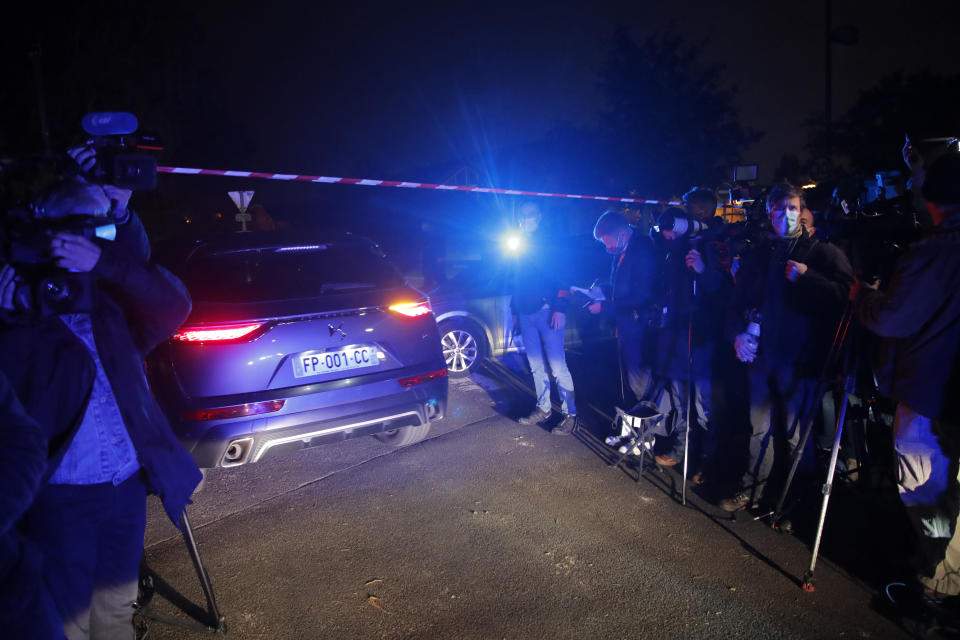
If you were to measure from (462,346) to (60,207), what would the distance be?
5.13 m

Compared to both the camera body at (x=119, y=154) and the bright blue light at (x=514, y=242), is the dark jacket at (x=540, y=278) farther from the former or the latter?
the camera body at (x=119, y=154)

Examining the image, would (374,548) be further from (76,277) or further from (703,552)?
(76,277)

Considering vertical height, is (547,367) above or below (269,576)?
above

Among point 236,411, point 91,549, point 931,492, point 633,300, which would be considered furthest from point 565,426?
point 91,549

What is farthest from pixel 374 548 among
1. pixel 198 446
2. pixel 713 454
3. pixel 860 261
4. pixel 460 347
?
pixel 460 347

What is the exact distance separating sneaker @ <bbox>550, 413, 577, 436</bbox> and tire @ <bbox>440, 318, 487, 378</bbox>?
1.99 meters

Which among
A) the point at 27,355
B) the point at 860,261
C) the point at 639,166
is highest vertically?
the point at 639,166

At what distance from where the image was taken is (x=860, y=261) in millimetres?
3131

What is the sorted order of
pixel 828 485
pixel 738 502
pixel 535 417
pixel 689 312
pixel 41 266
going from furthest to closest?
pixel 535 417 → pixel 689 312 → pixel 738 502 → pixel 828 485 → pixel 41 266

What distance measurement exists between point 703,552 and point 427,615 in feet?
5.21

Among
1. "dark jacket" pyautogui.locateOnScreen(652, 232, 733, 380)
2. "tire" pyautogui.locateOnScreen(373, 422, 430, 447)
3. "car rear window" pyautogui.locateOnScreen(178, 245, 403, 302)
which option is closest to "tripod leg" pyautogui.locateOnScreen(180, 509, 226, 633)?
"car rear window" pyautogui.locateOnScreen(178, 245, 403, 302)

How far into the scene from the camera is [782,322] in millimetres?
3436

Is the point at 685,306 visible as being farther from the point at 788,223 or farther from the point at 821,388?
the point at 821,388

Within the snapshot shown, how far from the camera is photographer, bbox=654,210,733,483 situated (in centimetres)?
411
